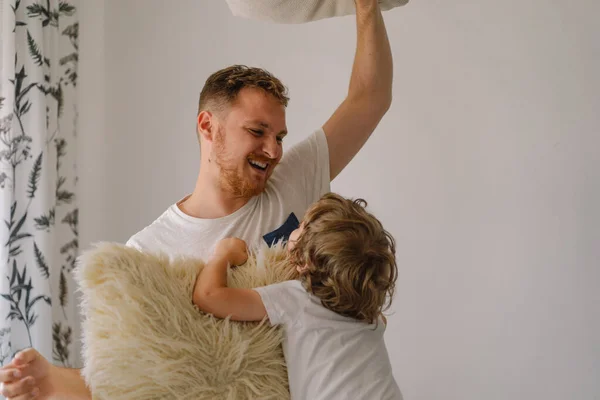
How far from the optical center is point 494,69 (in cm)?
186

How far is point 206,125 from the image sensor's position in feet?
5.16

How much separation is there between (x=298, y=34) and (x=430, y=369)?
1.21 m

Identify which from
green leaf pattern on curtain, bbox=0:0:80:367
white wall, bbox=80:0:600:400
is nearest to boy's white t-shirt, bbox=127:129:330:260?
white wall, bbox=80:0:600:400

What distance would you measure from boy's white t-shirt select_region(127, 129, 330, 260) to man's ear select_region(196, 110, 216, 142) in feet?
0.61

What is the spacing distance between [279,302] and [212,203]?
0.43m

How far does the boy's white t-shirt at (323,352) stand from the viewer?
113 cm

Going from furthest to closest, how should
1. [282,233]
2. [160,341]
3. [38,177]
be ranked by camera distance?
1. [38,177]
2. [282,233]
3. [160,341]

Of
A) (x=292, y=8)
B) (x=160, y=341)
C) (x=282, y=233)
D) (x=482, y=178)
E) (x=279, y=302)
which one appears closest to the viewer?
(x=160, y=341)

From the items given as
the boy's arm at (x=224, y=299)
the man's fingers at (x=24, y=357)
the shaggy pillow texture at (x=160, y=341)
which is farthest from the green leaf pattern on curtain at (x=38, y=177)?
the boy's arm at (x=224, y=299)

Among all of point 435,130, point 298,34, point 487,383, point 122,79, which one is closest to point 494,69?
point 435,130

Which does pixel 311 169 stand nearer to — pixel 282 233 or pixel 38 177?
pixel 282 233

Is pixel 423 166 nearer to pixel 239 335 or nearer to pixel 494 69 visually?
pixel 494 69

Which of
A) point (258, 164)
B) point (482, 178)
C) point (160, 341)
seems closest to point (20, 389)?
point (160, 341)

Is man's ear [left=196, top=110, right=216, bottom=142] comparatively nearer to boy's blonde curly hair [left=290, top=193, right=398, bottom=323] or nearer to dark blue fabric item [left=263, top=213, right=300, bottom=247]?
dark blue fabric item [left=263, top=213, right=300, bottom=247]
